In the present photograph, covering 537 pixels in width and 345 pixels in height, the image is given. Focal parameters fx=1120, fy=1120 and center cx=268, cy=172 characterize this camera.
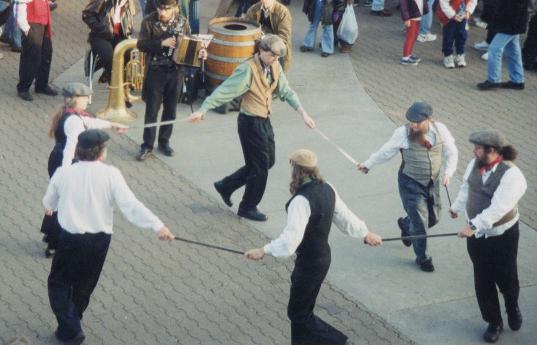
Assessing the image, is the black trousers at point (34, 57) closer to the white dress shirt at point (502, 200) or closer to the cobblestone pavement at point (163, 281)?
the cobblestone pavement at point (163, 281)

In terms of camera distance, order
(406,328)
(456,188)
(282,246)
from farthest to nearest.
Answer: (456,188) < (406,328) < (282,246)

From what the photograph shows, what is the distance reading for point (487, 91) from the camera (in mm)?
14219

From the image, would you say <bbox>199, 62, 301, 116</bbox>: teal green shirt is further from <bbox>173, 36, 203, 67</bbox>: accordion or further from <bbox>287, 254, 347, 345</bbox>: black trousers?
<bbox>287, 254, 347, 345</bbox>: black trousers

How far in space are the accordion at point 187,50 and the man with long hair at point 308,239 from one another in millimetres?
3754

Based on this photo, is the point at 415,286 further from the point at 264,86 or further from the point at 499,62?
the point at 499,62

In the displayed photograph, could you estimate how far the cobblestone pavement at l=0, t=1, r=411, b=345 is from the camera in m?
8.76

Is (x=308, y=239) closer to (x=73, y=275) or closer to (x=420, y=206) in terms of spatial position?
(x=73, y=275)

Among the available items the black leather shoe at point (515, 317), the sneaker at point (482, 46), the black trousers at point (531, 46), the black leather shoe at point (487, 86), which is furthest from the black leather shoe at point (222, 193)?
the sneaker at point (482, 46)

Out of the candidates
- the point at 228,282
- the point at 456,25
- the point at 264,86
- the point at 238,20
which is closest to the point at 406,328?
the point at 228,282

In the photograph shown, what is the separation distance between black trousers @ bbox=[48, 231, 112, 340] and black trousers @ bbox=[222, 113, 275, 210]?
2374 millimetres

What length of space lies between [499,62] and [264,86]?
192 inches

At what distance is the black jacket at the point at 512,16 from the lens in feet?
45.1

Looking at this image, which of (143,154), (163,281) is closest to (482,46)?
(143,154)

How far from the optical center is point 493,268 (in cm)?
865
